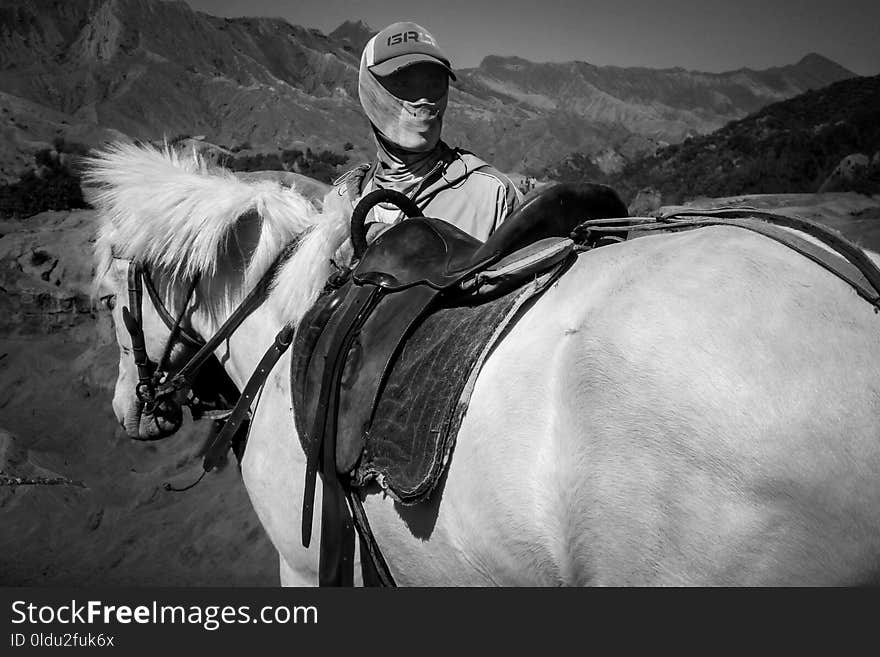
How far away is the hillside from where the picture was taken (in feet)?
48.6

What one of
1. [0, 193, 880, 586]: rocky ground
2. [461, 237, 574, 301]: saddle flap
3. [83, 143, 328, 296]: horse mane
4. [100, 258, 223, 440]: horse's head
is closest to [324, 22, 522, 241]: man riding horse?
[83, 143, 328, 296]: horse mane

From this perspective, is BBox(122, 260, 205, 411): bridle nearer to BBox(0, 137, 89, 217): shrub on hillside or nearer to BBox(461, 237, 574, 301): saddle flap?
BBox(461, 237, 574, 301): saddle flap

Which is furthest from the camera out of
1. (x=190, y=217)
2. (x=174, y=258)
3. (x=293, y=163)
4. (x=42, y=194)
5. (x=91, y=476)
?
(x=293, y=163)

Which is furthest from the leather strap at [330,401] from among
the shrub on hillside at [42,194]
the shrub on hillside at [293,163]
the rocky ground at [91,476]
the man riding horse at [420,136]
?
the shrub on hillside at [293,163]

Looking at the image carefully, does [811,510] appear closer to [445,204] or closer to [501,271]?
[501,271]

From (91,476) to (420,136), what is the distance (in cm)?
520

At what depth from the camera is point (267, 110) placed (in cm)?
4100

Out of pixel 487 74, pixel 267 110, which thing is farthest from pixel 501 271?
pixel 487 74

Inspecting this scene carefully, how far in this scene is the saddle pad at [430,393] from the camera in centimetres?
150

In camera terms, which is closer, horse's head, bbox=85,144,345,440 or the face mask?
horse's head, bbox=85,144,345,440

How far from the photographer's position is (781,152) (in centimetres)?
1662

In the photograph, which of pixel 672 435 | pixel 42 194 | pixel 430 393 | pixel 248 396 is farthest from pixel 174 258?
pixel 42 194

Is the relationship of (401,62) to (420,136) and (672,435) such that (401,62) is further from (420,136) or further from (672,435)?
(672,435)

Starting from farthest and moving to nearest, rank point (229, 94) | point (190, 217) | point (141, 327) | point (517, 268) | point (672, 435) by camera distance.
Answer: point (229, 94) → point (141, 327) → point (190, 217) → point (517, 268) → point (672, 435)
